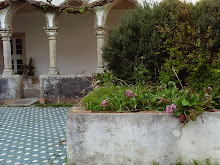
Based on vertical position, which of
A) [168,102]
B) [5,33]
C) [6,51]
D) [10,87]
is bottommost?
[10,87]

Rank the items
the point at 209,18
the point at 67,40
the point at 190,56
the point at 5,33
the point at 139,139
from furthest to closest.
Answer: the point at 67,40, the point at 5,33, the point at 209,18, the point at 190,56, the point at 139,139

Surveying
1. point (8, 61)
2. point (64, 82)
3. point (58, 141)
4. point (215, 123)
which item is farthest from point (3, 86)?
point (215, 123)

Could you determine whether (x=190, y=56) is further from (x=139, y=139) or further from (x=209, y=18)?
(x=139, y=139)

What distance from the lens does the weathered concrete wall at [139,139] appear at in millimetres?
2494

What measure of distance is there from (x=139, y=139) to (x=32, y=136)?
2.43 m

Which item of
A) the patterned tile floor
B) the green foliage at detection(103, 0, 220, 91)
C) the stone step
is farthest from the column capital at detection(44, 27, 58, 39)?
the green foliage at detection(103, 0, 220, 91)

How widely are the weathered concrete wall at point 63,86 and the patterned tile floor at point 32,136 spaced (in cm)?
60

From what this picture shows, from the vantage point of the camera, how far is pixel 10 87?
7.26m

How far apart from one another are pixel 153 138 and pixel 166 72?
157cm

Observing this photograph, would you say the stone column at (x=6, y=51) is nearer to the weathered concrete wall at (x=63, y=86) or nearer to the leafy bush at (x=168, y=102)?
the weathered concrete wall at (x=63, y=86)

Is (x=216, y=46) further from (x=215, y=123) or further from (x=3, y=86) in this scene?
(x=3, y=86)

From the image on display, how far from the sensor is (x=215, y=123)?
2.46 meters

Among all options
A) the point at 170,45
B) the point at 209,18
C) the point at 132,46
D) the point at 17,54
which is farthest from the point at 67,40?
the point at 209,18

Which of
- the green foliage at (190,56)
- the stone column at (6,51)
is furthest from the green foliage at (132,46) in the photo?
the stone column at (6,51)
